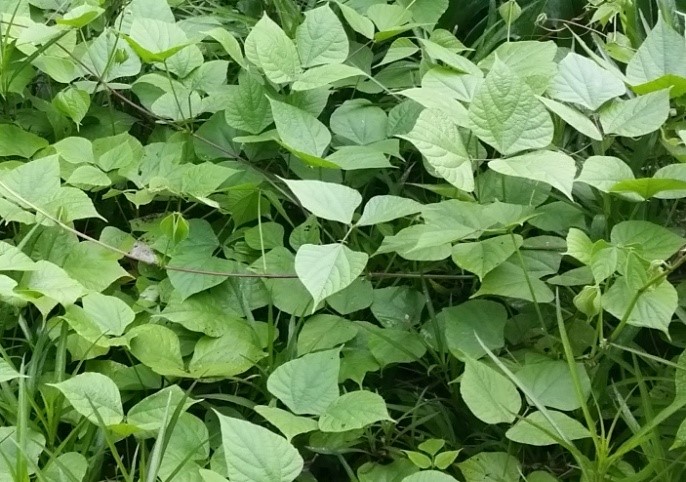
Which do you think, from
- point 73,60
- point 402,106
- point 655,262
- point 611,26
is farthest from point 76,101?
point 611,26

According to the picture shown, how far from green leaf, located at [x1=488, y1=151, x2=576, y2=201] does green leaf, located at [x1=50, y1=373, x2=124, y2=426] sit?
40 centimetres

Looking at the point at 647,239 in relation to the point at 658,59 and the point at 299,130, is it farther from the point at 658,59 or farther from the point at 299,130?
the point at 299,130

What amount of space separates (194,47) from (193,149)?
0.16 m

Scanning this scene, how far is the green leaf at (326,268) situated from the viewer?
602 millimetres

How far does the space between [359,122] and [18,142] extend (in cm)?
47

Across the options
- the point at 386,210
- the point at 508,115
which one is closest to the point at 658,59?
the point at 508,115

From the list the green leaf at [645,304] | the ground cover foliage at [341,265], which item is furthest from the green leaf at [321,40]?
the green leaf at [645,304]

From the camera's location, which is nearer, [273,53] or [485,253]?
[485,253]

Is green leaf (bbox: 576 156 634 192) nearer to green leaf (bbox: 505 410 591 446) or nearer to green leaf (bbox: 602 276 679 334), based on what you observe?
green leaf (bbox: 602 276 679 334)

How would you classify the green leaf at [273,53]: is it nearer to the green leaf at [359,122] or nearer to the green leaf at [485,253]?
the green leaf at [359,122]

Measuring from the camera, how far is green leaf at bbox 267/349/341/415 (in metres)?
0.60

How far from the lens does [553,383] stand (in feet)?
2.01

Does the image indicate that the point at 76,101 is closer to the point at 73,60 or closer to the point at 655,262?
the point at 73,60

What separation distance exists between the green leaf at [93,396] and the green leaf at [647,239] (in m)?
0.49
